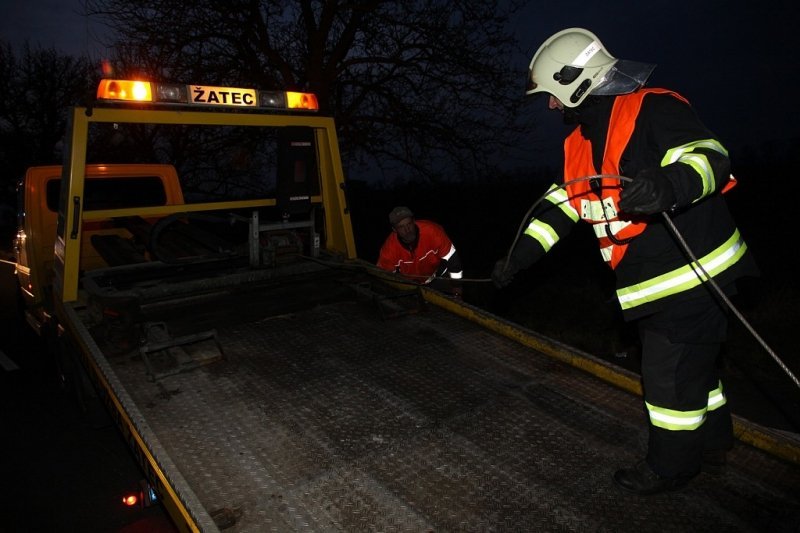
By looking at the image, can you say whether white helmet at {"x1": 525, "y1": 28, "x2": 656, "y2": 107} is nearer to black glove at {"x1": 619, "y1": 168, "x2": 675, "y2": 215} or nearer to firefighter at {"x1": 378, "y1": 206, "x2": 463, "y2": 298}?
black glove at {"x1": 619, "y1": 168, "x2": 675, "y2": 215}

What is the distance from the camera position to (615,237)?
2400 millimetres

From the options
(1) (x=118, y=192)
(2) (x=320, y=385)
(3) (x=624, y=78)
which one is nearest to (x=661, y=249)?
(3) (x=624, y=78)

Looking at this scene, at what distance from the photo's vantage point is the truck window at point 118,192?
18.2 ft

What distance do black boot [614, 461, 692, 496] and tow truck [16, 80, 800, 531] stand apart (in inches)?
1.5

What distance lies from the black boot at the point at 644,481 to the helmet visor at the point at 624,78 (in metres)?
1.50

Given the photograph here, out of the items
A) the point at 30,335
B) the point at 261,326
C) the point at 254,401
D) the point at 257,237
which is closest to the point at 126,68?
the point at 30,335

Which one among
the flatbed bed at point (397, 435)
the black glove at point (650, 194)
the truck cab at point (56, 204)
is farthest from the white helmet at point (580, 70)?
the truck cab at point (56, 204)

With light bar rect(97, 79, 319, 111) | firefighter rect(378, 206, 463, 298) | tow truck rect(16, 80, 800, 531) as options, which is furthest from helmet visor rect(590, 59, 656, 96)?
firefighter rect(378, 206, 463, 298)

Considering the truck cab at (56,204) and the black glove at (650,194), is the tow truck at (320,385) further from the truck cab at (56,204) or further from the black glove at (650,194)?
the black glove at (650,194)

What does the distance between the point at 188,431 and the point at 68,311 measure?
5.08 ft

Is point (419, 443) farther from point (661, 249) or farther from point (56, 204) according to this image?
point (56, 204)

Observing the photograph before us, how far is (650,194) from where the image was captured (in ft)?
6.12

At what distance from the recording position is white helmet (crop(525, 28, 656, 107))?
7.64ft

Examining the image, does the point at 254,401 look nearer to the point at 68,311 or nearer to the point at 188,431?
the point at 188,431
